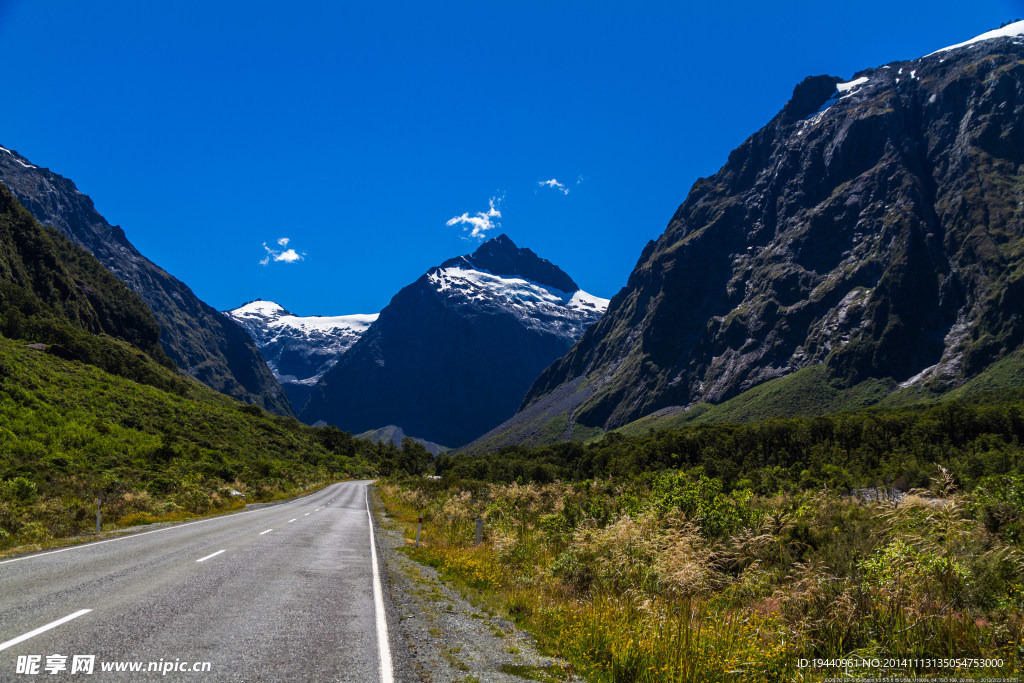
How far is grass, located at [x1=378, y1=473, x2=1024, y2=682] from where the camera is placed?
20.9 feet

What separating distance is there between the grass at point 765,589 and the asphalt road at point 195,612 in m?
3.09

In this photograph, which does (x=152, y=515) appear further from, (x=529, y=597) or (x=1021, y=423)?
(x=1021, y=423)

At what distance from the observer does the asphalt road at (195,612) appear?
21.6 ft

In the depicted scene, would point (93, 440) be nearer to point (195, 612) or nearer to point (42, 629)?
point (195, 612)

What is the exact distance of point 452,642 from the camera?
8.76 meters

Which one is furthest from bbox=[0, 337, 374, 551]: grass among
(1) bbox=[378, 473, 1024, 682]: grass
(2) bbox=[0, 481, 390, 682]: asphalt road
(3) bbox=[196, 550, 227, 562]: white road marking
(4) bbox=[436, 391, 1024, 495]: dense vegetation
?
(4) bbox=[436, 391, 1024, 495]: dense vegetation

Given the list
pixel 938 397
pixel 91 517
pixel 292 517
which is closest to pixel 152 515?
pixel 91 517

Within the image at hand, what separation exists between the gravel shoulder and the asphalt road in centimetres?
43

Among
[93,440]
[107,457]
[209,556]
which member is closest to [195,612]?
[209,556]

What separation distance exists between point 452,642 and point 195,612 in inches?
165

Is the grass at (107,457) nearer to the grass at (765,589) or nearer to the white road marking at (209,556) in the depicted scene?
the white road marking at (209,556)

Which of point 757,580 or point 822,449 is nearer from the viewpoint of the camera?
point 757,580

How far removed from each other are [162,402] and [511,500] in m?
58.5

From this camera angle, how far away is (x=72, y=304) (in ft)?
427
